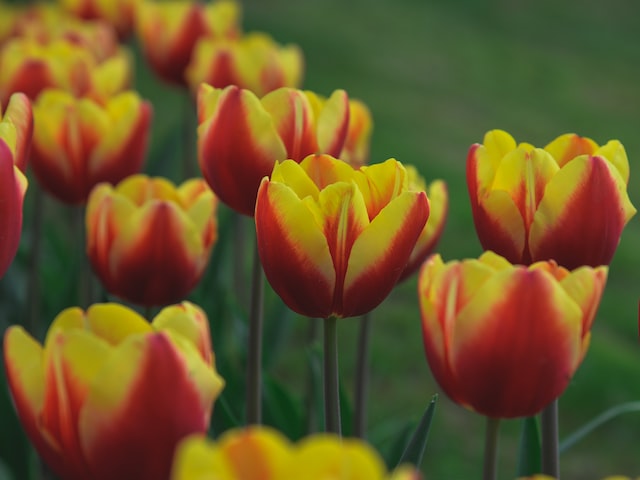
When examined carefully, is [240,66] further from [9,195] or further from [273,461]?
[273,461]

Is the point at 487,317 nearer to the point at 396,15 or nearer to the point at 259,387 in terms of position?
the point at 259,387

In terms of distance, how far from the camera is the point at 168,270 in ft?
3.84

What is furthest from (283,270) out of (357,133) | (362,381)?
(357,133)

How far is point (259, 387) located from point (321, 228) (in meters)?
0.28

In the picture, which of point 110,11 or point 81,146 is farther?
point 110,11

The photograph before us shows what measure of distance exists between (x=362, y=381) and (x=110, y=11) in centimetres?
168

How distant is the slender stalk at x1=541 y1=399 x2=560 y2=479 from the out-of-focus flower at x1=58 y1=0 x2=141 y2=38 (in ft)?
6.46

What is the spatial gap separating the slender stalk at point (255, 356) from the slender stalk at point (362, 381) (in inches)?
6.8

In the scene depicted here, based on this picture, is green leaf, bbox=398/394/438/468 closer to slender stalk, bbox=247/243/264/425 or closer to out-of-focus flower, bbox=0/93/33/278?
slender stalk, bbox=247/243/264/425

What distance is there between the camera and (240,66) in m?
1.88

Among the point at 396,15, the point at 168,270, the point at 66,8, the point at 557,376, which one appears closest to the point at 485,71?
the point at 396,15

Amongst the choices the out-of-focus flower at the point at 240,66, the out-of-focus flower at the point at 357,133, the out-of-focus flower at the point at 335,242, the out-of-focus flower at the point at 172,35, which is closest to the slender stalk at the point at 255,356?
the out-of-focus flower at the point at 335,242

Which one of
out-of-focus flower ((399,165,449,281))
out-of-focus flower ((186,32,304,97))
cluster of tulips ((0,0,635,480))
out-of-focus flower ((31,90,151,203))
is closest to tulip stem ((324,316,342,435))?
cluster of tulips ((0,0,635,480))

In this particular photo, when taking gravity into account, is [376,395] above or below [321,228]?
below
